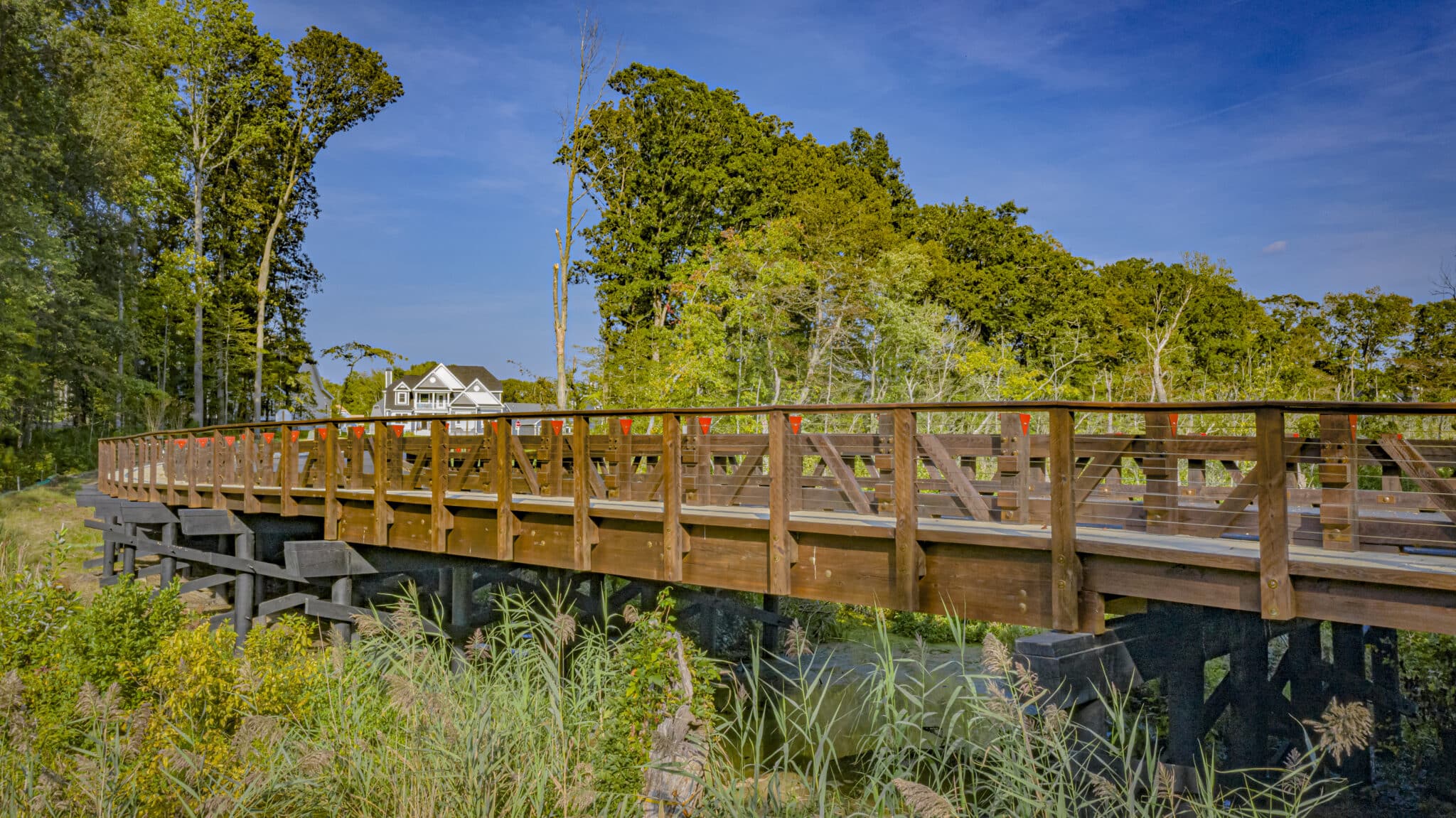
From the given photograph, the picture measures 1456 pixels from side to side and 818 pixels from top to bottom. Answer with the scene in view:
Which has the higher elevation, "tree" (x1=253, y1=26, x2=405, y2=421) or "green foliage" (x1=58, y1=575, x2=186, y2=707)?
"tree" (x1=253, y1=26, x2=405, y2=421)

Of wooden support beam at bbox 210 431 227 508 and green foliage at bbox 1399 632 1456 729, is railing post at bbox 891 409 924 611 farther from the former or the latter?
wooden support beam at bbox 210 431 227 508

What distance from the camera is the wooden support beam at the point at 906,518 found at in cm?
629

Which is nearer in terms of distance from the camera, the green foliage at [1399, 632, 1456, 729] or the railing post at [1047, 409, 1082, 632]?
the railing post at [1047, 409, 1082, 632]

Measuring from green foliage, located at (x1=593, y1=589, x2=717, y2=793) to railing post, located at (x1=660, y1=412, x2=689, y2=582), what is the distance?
9.93 feet

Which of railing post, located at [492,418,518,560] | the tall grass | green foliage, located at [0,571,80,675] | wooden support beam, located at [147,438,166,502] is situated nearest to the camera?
the tall grass

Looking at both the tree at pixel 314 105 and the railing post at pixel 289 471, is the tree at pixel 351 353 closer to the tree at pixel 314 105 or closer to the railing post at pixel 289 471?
the tree at pixel 314 105

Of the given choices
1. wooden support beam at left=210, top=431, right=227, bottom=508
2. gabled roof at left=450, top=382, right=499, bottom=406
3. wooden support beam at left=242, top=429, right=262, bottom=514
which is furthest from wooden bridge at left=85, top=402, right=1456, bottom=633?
gabled roof at left=450, top=382, right=499, bottom=406

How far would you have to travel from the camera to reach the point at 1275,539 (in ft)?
16.6

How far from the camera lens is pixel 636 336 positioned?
28188 mm

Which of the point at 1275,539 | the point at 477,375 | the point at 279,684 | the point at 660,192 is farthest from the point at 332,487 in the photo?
the point at 477,375

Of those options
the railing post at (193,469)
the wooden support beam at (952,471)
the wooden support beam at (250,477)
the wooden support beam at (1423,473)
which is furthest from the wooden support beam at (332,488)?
the wooden support beam at (1423,473)

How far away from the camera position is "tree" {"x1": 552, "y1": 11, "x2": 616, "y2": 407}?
22.9m

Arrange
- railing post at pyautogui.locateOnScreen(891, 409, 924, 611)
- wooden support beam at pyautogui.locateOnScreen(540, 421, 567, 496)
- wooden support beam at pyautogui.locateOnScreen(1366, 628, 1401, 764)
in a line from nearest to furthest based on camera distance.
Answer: railing post at pyautogui.locateOnScreen(891, 409, 924, 611) → wooden support beam at pyautogui.locateOnScreen(1366, 628, 1401, 764) → wooden support beam at pyautogui.locateOnScreen(540, 421, 567, 496)

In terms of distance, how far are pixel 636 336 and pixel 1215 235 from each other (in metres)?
29.1
